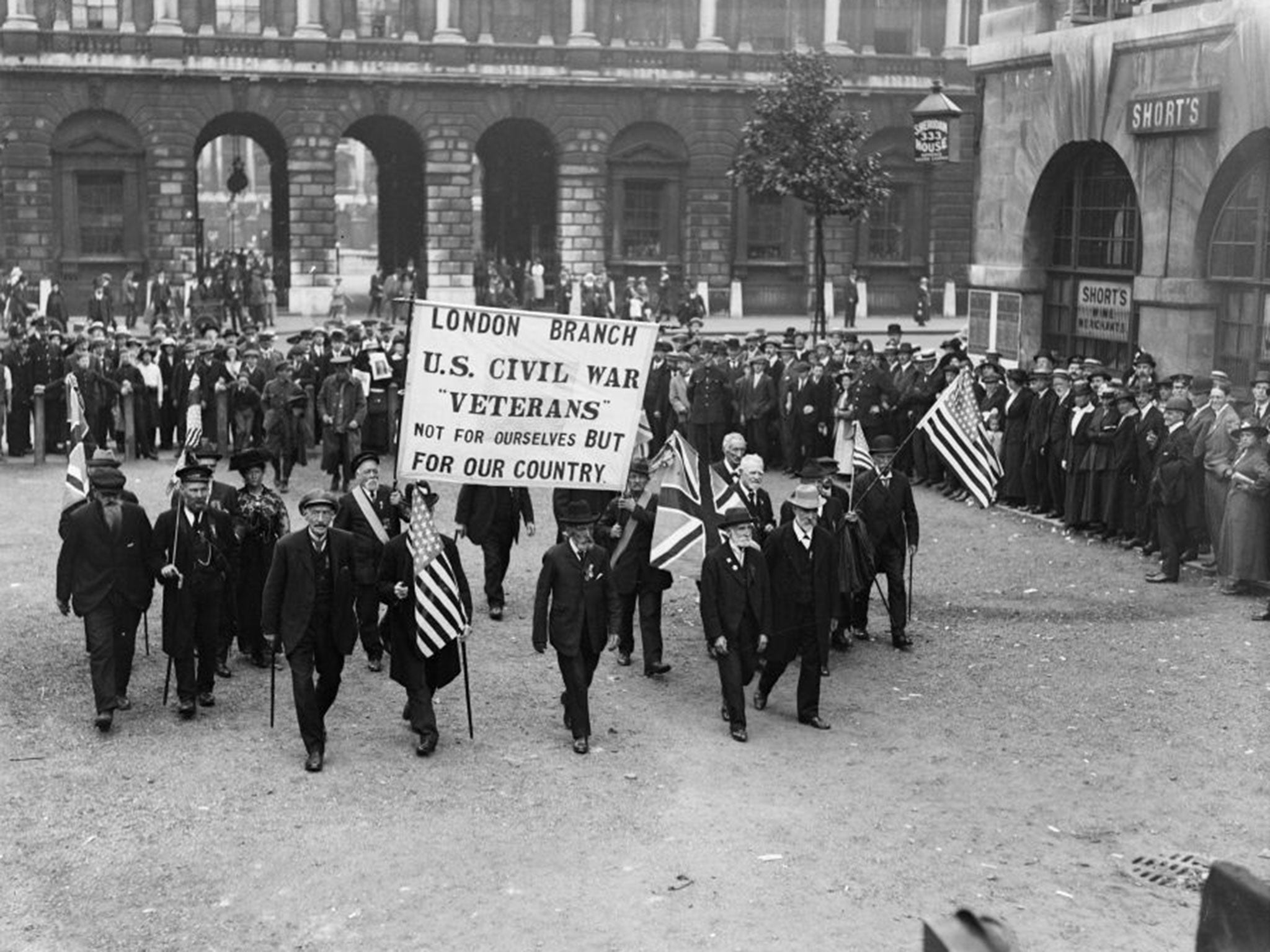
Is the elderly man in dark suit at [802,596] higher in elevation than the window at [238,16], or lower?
lower

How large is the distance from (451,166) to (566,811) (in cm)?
3827

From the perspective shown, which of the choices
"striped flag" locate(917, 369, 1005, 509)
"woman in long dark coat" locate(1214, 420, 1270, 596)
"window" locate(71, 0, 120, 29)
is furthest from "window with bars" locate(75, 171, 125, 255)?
"woman in long dark coat" locate(1214, 420, 1270, 596)

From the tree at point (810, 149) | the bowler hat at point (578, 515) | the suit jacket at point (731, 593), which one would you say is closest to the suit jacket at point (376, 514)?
the bowler hat at point (578, 515)

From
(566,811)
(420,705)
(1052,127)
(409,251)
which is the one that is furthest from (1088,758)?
(409,251)

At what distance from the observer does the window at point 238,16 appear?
44656 millimetres

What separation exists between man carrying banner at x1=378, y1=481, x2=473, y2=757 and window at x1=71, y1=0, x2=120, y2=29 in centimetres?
3666

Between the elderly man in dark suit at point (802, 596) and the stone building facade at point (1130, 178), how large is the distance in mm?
10797

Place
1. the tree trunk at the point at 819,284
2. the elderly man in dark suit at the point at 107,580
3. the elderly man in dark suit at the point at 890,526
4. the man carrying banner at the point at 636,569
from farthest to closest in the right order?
the tree trunk at the point at 819,284 < the elderly man in dark suit at the point at 890,526 < the man carrying banner at the point at 636,569 < the elderly man in dark suit at the point at 107,580

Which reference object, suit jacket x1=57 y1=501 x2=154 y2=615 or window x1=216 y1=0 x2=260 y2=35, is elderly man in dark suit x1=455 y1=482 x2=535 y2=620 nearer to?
suit jacket x1=57 y1=501 x2=154 y2=615

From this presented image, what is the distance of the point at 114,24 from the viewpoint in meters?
43.8

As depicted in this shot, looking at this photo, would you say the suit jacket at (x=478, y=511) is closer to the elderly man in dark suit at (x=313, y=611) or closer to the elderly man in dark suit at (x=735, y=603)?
the elderly man in dark suit at (x=735, y=603)

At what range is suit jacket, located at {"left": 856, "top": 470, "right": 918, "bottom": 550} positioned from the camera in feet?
45.1

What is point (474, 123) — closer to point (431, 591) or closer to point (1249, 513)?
point (1249, 513)

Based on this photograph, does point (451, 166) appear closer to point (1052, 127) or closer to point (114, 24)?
point (114, 24)
